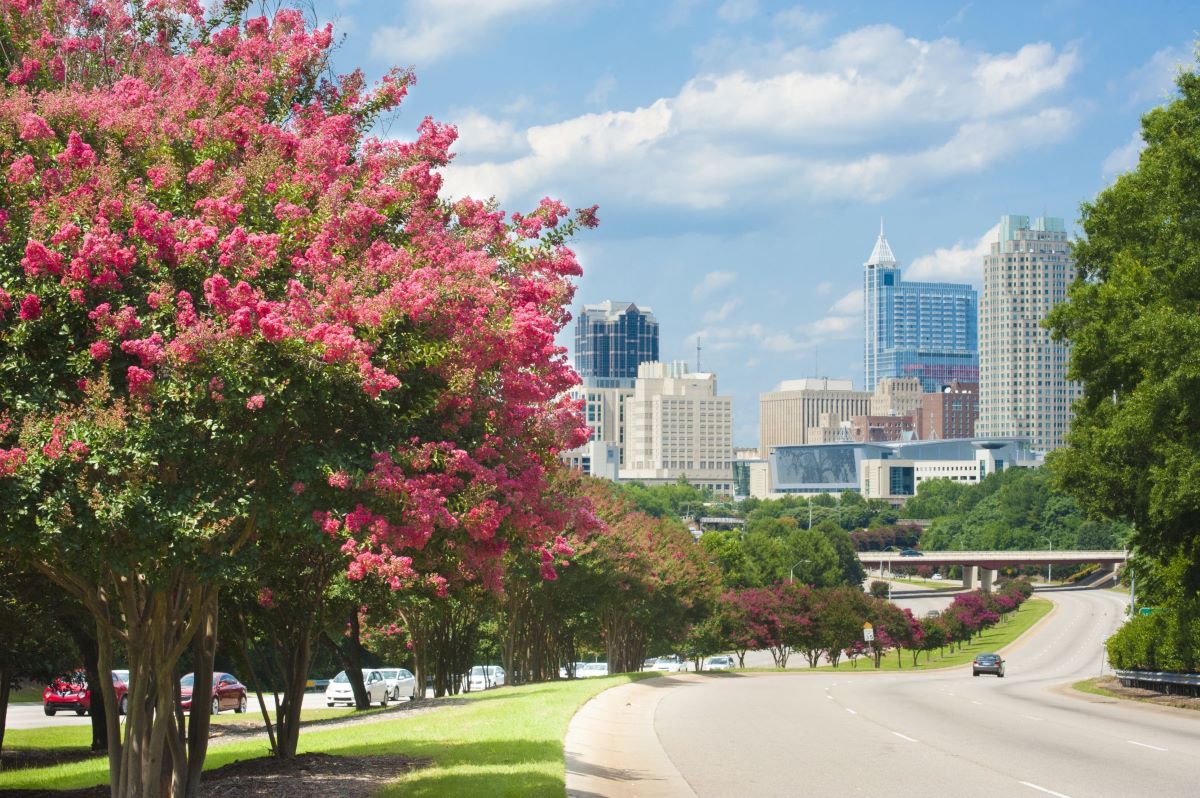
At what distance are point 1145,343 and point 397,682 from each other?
30659 millimetres

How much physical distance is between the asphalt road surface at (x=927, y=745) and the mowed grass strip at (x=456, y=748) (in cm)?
207

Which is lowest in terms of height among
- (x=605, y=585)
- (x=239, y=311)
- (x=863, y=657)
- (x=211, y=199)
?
(x=863, y=657)

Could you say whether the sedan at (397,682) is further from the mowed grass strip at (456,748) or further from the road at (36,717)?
the mowed grass strip at (456,748)

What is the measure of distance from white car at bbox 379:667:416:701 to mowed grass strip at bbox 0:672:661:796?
1491 centimetres

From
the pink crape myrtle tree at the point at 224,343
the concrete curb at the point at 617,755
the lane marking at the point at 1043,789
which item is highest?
the pink crape myrtle tree at the point at 224,343

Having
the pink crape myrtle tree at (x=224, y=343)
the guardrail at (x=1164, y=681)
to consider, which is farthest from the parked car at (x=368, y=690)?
the pink crape myrtle tree at (x=224, y=343)

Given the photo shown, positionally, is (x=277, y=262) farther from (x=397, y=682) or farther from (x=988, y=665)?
(x=988, y=665)

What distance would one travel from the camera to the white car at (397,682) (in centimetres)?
5019

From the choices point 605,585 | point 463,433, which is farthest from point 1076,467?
point 463,433

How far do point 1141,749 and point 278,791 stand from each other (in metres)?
12.8

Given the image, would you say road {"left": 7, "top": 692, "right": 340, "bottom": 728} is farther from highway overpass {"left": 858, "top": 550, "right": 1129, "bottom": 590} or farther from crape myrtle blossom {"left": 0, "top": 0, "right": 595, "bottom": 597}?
highway overpass {"left": 858, "top": 550, "right": 1129, "bottom": 590}

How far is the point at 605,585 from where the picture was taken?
4925cm

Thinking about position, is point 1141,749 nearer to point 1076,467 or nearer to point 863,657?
point 1076,467

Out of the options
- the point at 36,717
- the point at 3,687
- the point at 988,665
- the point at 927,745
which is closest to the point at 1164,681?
the point at 927,745
